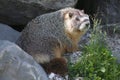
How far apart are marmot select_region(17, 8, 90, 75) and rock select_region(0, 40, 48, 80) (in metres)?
0.54

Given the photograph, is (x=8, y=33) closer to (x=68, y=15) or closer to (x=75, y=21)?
(x=68, y=15)

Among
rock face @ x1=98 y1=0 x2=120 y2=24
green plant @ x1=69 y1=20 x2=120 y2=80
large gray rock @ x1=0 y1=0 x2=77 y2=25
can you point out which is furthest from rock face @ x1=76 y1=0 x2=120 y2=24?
green plant @ x1=69 y1=20 x2=120 y2=80

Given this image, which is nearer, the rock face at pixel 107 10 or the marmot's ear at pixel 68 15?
the marmot's ear at pixel 68 15

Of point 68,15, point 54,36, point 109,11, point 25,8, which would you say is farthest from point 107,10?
point 54,36

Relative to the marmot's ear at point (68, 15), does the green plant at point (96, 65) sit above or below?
below

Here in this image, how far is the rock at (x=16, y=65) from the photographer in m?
6.23

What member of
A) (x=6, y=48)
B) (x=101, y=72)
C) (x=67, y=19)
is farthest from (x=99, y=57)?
(x=6, y=48)

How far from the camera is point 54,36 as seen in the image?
7188 millimetres

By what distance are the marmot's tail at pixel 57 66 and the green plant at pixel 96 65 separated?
12 centimetres

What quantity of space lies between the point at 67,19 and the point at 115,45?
1346 mm

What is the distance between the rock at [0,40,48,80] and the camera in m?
6.23

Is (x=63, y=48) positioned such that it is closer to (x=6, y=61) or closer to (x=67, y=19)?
(x=67, y=19)

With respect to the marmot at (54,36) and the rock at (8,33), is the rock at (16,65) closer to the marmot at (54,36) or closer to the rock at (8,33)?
the marmot at (54,36)

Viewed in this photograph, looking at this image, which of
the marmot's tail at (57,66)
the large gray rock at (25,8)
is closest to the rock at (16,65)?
the marmot's tail at (57,66)
